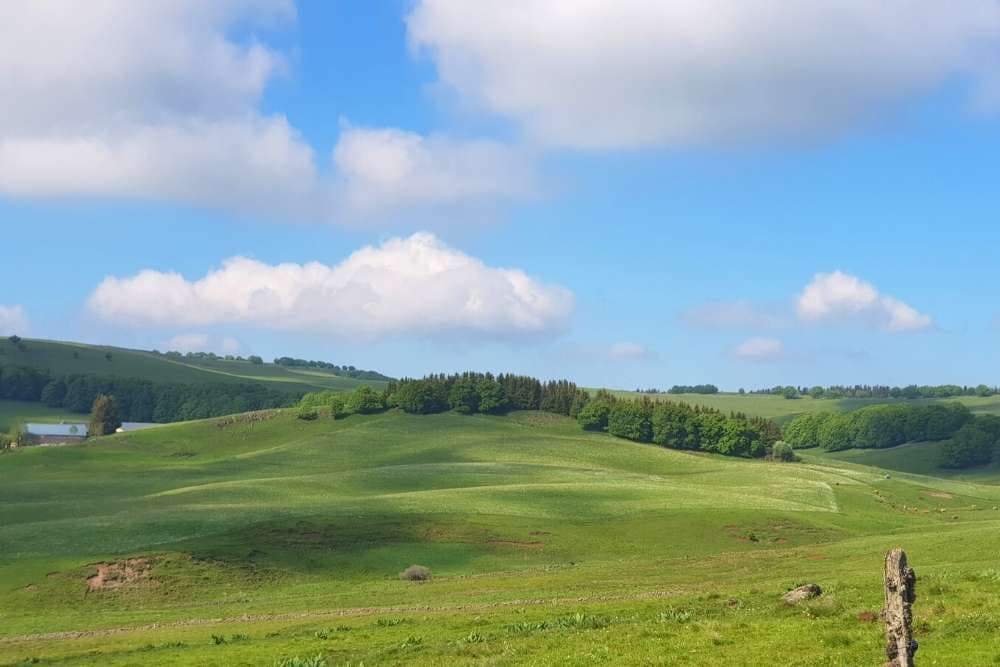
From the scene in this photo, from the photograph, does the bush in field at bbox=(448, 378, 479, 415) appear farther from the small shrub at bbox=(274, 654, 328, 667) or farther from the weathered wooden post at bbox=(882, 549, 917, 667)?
the weathered wooden post at bbox=(882, 549, 917, 667)

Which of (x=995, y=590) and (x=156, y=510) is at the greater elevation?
(x=995, y=590)

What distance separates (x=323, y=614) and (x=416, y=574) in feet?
50.8

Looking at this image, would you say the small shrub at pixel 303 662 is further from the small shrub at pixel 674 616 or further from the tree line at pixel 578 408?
the tree line at pixel 578 408

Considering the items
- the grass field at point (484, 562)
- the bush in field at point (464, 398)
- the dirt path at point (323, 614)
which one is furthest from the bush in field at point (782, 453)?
the dirt path at point (323, 614)

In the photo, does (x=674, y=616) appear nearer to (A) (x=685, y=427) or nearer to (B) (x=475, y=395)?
(A) (x=685, y=427)

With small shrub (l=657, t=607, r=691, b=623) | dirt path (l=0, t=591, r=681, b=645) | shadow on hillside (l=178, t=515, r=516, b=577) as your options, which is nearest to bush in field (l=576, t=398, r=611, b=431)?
shadow on hillside (l=178, t=515, r=516, b=577)

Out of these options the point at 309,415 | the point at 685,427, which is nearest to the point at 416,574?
the point at 685,427

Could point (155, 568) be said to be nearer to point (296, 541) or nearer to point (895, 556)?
point (296, 541)

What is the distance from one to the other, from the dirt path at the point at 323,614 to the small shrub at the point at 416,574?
13.4m

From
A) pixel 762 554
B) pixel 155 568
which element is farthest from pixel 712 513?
pixel 155 568

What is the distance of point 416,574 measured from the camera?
5909cm

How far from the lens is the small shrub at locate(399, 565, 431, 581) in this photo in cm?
5885

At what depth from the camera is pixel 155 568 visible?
6038 centimetres

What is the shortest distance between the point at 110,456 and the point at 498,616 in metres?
134
